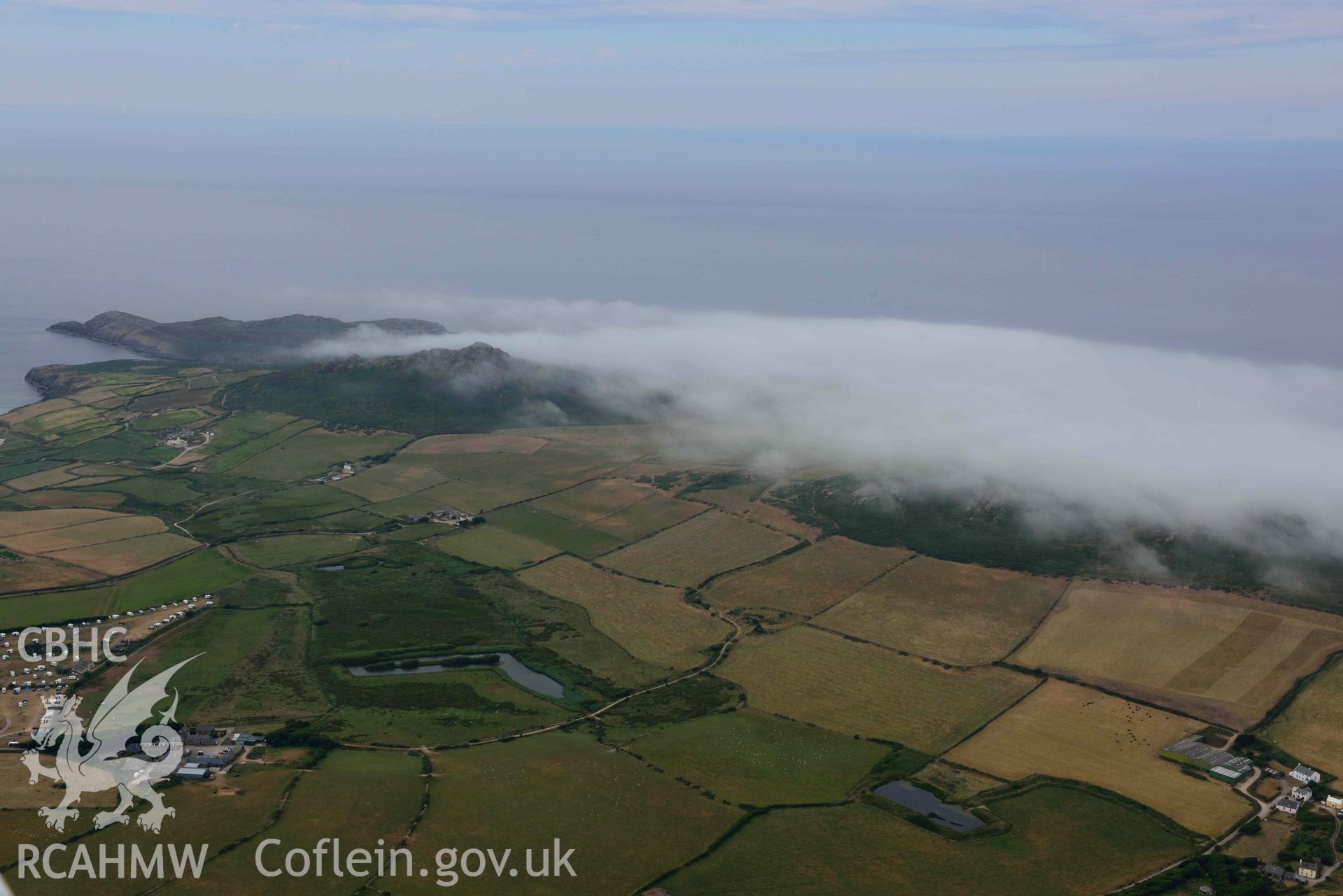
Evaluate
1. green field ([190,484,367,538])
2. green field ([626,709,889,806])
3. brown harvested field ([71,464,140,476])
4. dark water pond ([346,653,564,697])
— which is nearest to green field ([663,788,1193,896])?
green field ([626,709,889,806])

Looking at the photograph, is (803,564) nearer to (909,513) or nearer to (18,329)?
(909,513)

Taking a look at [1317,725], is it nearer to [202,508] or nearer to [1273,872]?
[1273,872]

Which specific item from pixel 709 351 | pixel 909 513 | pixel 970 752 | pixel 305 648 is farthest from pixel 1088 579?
pixel 709 351

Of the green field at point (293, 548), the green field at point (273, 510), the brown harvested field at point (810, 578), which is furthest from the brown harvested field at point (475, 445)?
the brown harvested field at point (810, 578)

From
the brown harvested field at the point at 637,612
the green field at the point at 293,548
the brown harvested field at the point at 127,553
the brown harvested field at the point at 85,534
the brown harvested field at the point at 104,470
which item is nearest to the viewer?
the brown harvested field at the point at 637,612

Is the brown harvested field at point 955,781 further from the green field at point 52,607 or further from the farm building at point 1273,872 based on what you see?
the green field at point 52,607

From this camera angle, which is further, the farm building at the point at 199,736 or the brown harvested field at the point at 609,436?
the brown harvested field at the point at 609,436

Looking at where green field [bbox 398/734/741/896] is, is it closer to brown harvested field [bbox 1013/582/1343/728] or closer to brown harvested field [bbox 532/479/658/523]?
brown harvested field [bbox 1013/582/1343/728]
